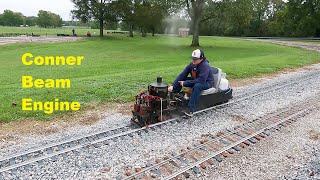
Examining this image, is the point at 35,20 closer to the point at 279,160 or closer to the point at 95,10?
the point at 95,10

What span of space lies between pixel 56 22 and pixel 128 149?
153 m

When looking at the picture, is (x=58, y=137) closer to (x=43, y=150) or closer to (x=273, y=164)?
(x=43, y=150)

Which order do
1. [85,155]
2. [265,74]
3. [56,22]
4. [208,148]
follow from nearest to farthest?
[85,155] → [208,148] → [265,74] → [56,22]

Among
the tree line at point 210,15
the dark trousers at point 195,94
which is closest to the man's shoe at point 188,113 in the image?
the dark trousers at point 195,94

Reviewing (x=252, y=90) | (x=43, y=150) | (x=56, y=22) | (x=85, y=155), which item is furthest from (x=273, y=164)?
(x=56, y=22)

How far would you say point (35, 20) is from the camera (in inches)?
5999

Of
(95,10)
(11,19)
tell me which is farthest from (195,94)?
(11,19)

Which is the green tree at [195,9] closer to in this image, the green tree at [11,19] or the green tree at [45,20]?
the green tree at [45,20]

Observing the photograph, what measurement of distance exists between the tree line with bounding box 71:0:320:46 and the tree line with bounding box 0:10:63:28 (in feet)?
223

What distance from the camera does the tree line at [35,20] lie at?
441 ft

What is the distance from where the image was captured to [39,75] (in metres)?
16.4

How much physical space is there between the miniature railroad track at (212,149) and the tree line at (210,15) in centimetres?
2974

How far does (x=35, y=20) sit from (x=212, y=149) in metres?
164

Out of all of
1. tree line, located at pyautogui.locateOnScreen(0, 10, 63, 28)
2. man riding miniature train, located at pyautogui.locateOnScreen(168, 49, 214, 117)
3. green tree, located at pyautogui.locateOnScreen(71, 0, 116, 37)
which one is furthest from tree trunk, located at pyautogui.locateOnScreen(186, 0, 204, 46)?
tree line, located at pyautogui.locateOnScreen(0, 10, 63, 28)
